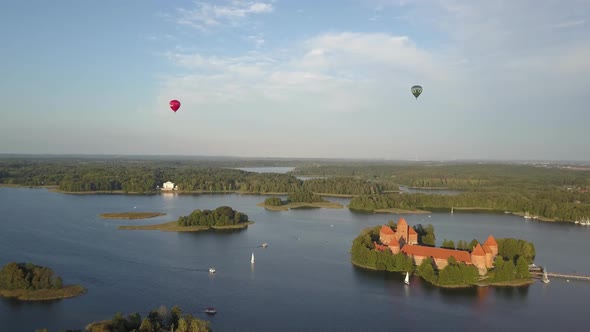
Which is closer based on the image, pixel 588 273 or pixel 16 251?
pixel 588 273

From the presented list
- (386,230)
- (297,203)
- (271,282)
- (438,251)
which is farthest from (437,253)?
(297,203)

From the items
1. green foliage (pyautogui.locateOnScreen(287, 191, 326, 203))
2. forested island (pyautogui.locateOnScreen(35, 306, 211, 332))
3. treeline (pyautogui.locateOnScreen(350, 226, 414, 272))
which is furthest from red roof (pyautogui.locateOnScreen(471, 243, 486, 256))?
green foliage (pyautogui.locateOnScreen(287, 191, 326, 203))

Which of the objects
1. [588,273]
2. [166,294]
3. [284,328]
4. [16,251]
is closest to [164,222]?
[16,251]

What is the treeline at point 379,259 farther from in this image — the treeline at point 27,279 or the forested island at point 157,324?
the treeline at point 27,279

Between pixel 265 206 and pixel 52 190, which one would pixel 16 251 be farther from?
pixel 52 190

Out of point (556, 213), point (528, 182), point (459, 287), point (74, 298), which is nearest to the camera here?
point (74, 298)

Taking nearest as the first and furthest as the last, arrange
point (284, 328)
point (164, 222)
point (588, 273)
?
1. point (284, 328)
2. point (588, 273)
3. point (164, 222)
